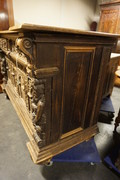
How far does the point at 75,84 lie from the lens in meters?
0.91

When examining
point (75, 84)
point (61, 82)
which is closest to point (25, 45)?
point (61, 82)

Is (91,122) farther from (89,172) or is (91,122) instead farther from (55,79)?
(55,79)

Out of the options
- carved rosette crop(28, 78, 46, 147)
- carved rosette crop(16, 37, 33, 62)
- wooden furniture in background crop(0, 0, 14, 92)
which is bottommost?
carved rosette crop(28, 78, 46, 147)

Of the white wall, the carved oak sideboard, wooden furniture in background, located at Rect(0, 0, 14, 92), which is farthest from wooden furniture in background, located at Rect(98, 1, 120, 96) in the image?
the carved oak sideboard

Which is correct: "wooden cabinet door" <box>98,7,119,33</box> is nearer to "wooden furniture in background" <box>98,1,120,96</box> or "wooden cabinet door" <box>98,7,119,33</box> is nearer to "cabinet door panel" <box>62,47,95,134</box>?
"wooden furniture in background" <box>98,1,120,96</box>

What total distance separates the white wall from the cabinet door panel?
2.07m

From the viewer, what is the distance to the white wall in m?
2.29

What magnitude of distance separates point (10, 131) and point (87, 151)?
98 centimetres

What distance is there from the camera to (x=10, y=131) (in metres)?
1.48

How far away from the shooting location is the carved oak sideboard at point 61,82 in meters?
0.65

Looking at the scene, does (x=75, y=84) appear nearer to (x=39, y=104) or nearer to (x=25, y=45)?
(x=39, y=104)

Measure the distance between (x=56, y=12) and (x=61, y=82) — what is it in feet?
8.63

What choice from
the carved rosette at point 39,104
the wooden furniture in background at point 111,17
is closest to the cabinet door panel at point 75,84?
the carved rosette at point 39,104

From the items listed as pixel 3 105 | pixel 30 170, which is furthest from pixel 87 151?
pixel 3 105
